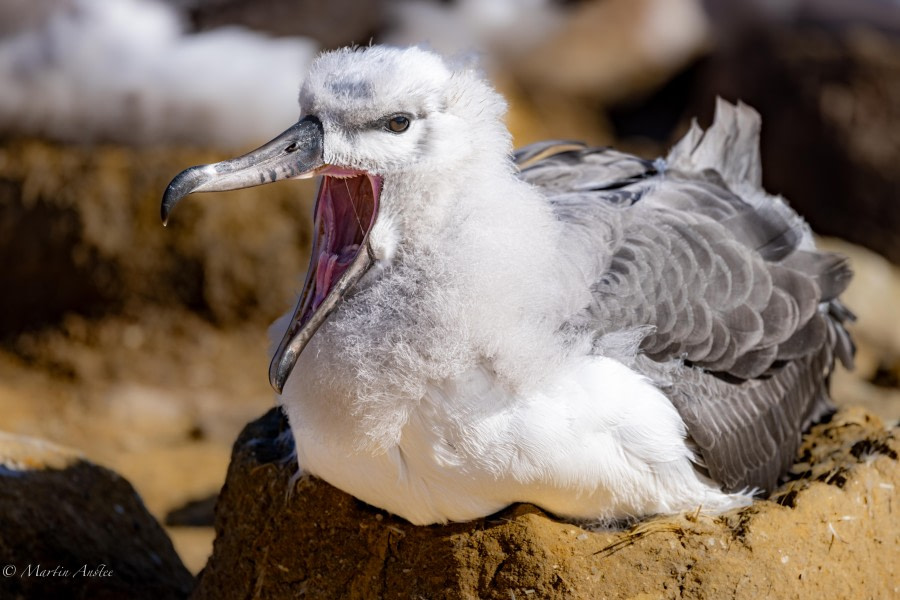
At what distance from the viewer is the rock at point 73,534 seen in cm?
421

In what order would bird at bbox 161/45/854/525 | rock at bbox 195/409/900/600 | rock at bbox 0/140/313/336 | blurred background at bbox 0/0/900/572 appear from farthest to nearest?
1. rock at bbox 0/140/313/336
2. blurred background at bbox 0/0/900/572
3. rock at bbox 195/409/900/600
4. bird at bbox 161/45/854/525

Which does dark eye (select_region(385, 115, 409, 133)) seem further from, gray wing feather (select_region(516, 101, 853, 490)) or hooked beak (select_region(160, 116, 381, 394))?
gray wing feather (select_region(516, 101, 853, 490))

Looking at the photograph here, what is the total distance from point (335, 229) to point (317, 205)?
3.5 inches

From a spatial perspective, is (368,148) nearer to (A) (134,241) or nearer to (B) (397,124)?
(B) (397,124)

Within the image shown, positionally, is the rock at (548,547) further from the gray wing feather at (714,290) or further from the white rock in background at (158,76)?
the white rock in background at (158,76)

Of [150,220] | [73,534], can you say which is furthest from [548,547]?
[150,220]

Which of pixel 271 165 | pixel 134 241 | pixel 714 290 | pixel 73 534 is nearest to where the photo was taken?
pixel 271 165

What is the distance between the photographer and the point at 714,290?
378 centimetres

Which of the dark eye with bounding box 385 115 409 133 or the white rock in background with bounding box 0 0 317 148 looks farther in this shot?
the white rock in background with bounding box 0 0 317 148

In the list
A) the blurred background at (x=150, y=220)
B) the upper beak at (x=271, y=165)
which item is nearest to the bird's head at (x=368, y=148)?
the upper beak at (x=271, y=165)

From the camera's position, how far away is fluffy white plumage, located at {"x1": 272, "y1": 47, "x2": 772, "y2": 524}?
125 inches

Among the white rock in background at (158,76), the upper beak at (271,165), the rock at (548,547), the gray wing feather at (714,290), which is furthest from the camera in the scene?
the white rock in background at (158,76)

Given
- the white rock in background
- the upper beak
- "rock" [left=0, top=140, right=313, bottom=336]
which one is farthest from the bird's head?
the white rock in background

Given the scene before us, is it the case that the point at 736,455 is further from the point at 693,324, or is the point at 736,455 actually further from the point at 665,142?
the point at 665,142
